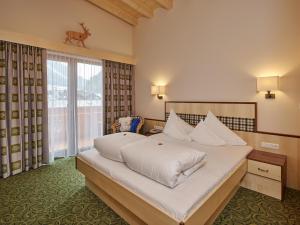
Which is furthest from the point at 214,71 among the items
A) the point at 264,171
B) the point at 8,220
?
the point at 8,220

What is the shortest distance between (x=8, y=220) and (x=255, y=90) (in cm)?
358

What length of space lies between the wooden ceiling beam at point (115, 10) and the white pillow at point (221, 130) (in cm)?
320

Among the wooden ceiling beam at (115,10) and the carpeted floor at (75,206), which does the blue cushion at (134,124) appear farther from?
the wooden ceiling beam at (115,10)

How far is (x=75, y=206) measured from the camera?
Answer: 213 centimetres

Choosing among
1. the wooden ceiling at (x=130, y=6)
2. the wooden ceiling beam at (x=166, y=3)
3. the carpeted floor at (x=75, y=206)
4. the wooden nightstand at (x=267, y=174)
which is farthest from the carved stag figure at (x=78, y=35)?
the wooden nightstand at (x=267, y=174)

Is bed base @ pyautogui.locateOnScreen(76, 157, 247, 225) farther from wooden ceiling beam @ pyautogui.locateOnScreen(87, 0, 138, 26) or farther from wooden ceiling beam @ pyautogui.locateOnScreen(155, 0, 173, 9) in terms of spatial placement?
wooden ceiling beam @ pyautogui.locateOnScreen(87, 0, 138, 26)

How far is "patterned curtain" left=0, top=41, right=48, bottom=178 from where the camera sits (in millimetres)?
2877

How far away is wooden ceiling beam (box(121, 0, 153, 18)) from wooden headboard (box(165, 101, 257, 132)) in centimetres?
222

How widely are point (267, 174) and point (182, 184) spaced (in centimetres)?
138

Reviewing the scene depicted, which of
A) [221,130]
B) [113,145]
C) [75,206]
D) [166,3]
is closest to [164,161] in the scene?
[113,145]

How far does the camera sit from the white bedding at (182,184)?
1.33 metres

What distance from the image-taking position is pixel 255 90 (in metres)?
2.73

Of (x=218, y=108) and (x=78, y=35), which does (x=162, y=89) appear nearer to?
(x=218, y=108)

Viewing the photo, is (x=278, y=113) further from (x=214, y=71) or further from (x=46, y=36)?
(x=46, y=36)
